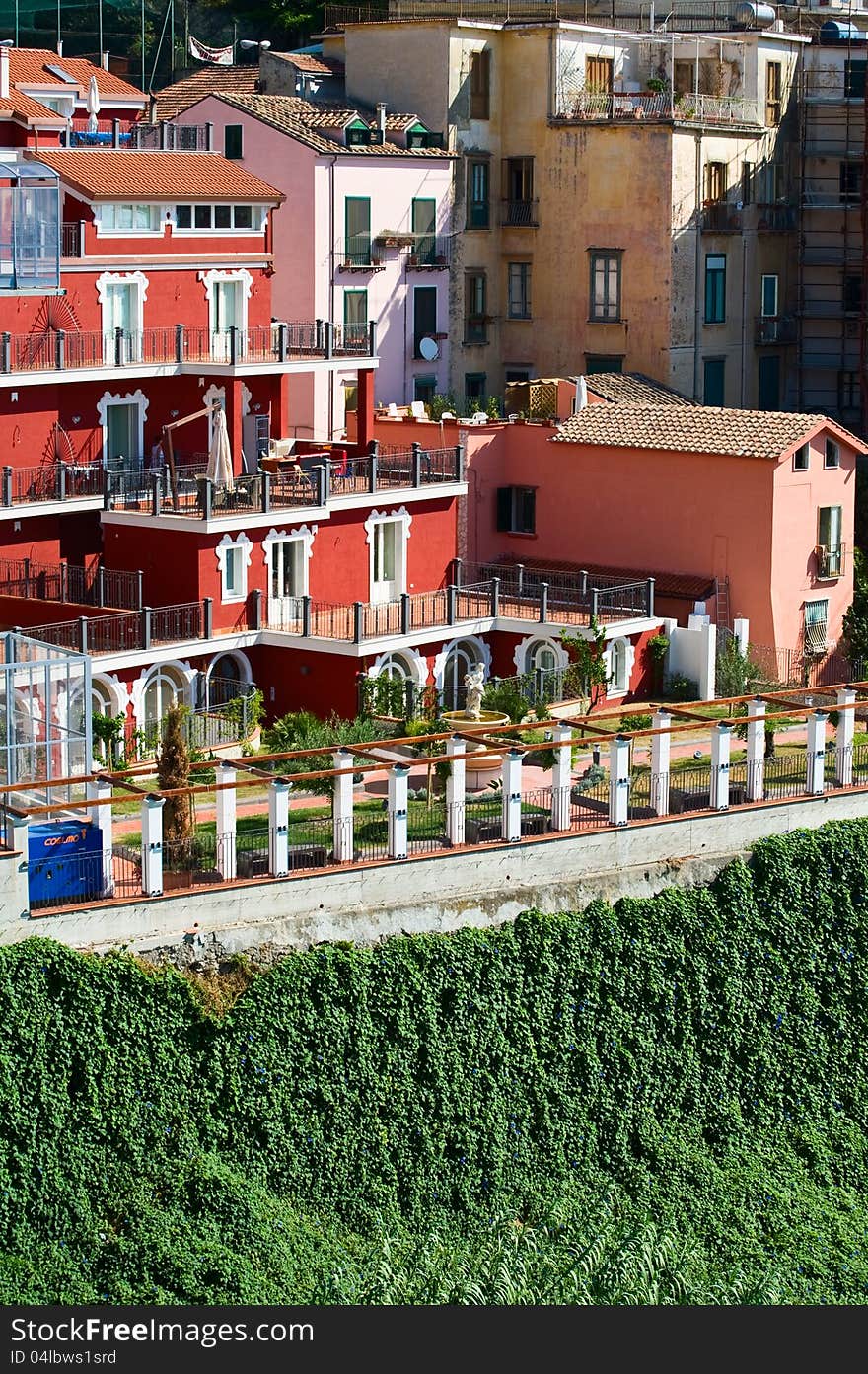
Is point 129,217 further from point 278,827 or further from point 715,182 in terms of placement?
point 278,827

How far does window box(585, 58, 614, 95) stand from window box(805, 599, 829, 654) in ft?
49.7

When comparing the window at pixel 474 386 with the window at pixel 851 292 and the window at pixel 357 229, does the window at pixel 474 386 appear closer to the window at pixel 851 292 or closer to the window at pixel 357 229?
the window at pixel 357 229

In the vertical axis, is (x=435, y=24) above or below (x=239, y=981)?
above

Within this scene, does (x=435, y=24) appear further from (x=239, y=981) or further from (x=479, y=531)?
(x=239, y=981)

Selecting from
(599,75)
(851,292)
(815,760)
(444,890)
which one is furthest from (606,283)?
(444,890)

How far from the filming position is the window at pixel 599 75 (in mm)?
59312

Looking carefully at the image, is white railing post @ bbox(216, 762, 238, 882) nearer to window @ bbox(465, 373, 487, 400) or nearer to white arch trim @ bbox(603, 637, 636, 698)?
white arch trim @ bbox(603, 637, 636, 698)

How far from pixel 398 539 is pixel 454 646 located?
272cm

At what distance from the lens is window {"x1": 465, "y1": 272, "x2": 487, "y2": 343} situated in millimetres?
59531

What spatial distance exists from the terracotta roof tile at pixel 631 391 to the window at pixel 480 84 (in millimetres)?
6921

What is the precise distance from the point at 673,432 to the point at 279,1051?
21.8 metres

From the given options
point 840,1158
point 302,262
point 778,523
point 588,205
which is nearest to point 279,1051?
point 840,1158

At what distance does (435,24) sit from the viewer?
5781 centimetres

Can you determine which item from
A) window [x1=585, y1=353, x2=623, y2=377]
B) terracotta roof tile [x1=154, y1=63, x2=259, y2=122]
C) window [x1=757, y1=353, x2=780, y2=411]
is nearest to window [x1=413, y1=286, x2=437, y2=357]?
window [x1=585, y1=353, x2=623, y2=377]
